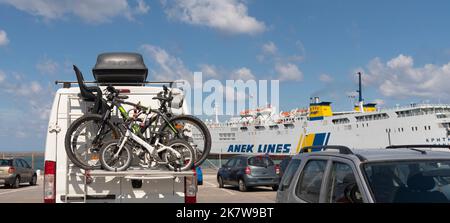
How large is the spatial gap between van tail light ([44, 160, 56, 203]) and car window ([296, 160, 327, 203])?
12.0 ft

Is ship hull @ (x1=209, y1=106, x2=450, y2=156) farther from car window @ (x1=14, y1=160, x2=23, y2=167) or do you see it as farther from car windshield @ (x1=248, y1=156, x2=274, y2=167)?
car window @ (x1=14, y1=160, x2=23, y2=167)

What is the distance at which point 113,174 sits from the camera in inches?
263

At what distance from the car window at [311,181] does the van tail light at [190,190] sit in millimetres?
2164

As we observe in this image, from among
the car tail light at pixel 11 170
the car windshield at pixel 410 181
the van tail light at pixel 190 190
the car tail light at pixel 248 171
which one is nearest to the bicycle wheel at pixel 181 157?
the van tail light at pixel 190 190

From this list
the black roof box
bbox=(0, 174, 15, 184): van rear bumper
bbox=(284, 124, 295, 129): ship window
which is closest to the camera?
the black roof box

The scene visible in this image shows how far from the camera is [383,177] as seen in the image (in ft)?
14.2

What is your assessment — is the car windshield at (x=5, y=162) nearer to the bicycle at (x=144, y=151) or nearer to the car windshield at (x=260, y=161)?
the car windshield at (x=260, y=161)

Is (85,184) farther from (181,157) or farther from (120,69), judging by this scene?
(120,69)

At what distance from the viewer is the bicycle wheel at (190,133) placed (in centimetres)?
727

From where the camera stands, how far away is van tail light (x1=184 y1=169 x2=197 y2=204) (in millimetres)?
7145

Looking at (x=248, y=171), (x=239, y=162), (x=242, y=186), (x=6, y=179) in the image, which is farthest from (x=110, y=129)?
(x=6, y=179)

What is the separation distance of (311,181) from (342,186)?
63cm

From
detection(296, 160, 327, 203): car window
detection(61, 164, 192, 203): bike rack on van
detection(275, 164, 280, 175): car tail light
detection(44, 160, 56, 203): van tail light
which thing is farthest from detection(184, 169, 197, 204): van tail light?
detection(275, 164, 280, 175): car tail light
